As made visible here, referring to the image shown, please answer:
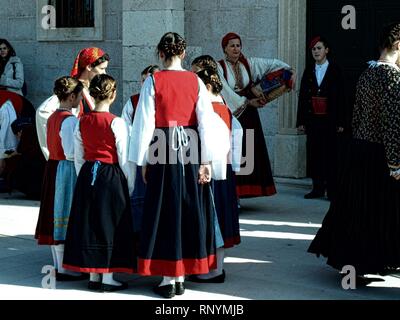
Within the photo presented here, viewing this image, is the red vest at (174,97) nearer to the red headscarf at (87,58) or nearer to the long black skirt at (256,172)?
the red headscarf at (87,58)

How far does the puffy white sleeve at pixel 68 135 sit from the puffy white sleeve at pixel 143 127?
1.81 feet

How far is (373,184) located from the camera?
18.6 ft

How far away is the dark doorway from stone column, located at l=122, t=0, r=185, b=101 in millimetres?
1748

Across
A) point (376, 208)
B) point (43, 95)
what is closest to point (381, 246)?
point (376, 208)

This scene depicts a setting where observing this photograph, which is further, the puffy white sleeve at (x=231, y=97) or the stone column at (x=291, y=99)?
the stone column at (x=291, y=99)

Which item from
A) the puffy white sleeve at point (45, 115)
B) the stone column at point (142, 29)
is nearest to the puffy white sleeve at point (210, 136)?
the puffy white sleeve at point (45, 115)

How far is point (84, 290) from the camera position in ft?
18.7

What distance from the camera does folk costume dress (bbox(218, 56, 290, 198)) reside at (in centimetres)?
841

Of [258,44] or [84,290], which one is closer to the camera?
[84,290]

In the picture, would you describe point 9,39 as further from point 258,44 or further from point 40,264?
point 40,264

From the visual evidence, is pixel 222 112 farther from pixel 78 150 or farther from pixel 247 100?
pixel 247 100

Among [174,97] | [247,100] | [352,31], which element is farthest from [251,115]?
[174,97]

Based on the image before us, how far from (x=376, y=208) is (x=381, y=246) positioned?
25 centimetres

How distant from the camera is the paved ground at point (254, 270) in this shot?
558 centimetres
